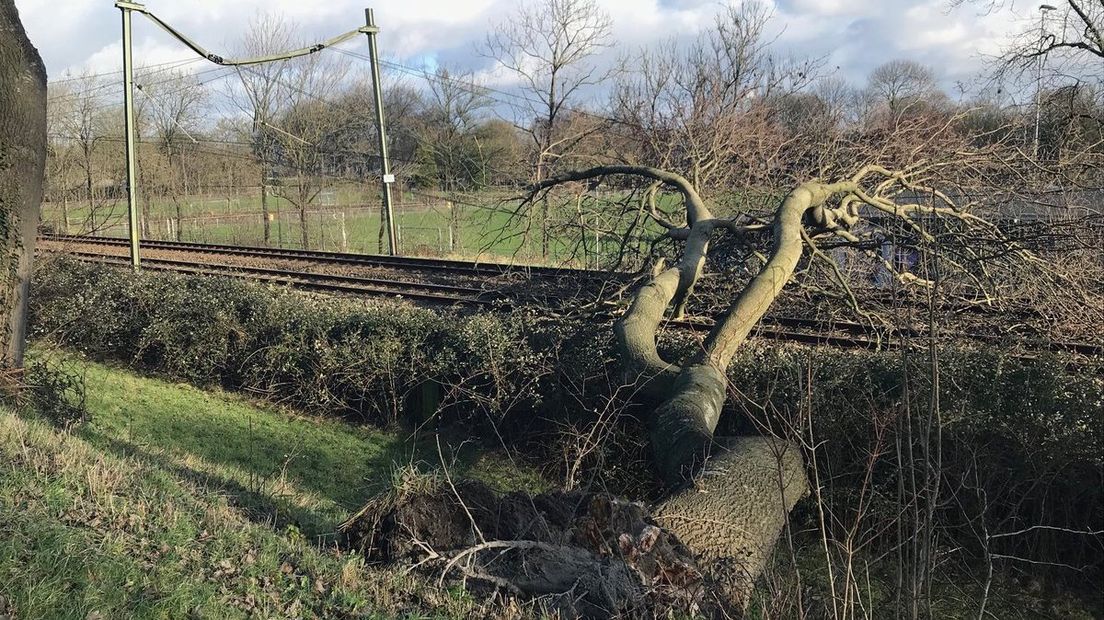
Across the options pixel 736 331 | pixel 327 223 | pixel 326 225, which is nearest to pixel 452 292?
pixel 736 331

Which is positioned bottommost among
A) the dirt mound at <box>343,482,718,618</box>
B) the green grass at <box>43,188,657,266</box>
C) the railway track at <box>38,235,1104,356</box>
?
the dirt mound at <box>343,482,718,618</box>

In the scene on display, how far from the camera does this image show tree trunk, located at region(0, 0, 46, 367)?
7875 mm

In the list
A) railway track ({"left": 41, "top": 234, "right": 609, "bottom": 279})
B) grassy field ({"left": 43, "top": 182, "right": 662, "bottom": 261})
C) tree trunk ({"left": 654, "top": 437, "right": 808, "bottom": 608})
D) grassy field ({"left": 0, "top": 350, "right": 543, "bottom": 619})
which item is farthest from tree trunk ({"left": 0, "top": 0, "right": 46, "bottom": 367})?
grassy field ({"left": 43, "top": 182, "right": 662, "bottom": 261})

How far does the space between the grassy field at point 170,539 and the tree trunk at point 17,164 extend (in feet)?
5.61

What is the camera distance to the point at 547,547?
4.32m

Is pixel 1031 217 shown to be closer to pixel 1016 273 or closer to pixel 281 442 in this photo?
pixel 1016 273

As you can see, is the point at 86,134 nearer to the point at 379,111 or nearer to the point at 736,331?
the point at 379,111

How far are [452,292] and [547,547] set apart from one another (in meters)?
10.0

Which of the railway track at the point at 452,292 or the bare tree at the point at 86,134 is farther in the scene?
the bare tree at the point at 86,134

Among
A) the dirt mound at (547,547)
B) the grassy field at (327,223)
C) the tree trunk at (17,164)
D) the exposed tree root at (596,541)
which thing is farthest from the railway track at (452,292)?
the grassy field at (327,223)

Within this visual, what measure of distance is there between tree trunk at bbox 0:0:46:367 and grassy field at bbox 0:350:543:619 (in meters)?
1.71

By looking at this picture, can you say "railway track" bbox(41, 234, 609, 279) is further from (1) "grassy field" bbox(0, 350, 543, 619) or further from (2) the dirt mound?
(2) the dirt mound

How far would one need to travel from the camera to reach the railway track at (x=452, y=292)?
797 cm

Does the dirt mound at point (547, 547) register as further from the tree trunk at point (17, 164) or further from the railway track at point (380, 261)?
the railway track at point (380, 261)
